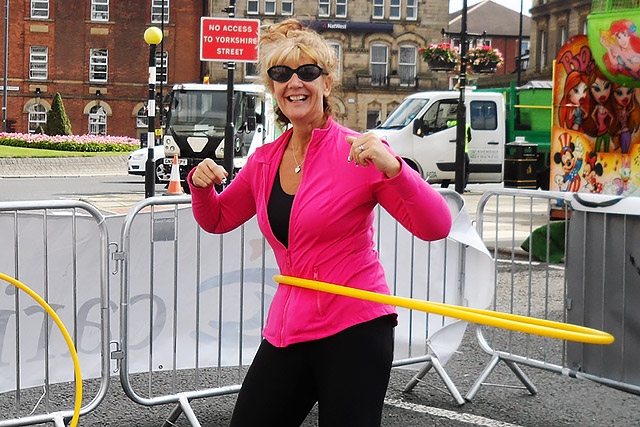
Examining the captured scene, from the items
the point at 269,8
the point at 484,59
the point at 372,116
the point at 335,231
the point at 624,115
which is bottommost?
the point at 335,231

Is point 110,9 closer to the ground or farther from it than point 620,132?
farther from it

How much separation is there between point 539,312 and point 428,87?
62795 millimetres

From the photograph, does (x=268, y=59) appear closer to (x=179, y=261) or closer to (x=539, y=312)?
(x=179, y=261)

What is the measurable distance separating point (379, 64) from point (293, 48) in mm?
68203

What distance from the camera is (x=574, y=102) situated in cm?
1393

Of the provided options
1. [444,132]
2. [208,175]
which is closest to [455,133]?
[444,132]

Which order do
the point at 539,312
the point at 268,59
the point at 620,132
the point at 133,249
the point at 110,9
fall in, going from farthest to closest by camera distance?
1. the point at 110,9
2. the point at 620,132
3. the point at 539,312
4. the point at 133,249
5. the point at 268,59

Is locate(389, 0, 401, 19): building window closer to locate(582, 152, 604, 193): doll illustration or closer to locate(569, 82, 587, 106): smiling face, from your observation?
locate(569, 82, 587, 106): smiling face

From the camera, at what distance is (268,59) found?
3494 mm

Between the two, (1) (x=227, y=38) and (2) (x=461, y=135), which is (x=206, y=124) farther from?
(1) (x=227, y=38)

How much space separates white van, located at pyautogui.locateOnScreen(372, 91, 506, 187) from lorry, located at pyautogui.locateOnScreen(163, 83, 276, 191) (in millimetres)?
3498

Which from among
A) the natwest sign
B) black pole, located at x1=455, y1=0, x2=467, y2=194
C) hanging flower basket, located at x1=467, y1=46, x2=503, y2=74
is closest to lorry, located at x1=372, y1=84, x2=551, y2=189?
black pole, located at x1=455, y1=0, x2=467, y2=194

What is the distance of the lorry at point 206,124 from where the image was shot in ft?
85.6

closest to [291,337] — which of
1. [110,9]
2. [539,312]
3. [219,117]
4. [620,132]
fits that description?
[539,312]
